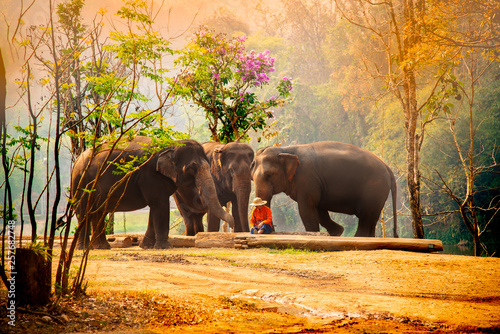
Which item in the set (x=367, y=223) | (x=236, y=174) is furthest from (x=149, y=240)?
(x=367, y=223)

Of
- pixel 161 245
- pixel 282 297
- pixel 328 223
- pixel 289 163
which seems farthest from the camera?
pixel 328 223

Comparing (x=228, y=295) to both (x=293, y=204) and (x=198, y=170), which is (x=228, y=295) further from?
(x=293, y=204)

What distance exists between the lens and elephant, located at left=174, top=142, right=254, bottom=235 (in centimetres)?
1243

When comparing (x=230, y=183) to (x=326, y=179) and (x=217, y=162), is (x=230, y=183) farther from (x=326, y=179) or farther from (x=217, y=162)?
(x=326, y=179)

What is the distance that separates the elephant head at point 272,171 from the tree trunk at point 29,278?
8.35m

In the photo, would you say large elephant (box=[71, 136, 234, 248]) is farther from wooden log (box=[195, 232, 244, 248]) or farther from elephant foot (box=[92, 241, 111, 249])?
wooden log (box=[195, 232, 244, 248])

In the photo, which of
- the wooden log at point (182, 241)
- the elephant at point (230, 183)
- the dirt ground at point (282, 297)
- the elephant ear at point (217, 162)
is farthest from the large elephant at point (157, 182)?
the dirt ground at point (282, 297)

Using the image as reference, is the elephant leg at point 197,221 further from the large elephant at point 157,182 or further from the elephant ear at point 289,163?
the elephant ear at point 289,163

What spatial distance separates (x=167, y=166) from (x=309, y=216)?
361 cm

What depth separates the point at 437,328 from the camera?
193 inches

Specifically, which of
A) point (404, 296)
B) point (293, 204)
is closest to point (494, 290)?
point (404, 296)

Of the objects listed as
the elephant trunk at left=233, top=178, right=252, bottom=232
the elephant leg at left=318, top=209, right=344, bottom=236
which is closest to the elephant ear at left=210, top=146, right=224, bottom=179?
the elephant trunk at left=233, top=178, right=252, bottom=232

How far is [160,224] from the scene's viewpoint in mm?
11039

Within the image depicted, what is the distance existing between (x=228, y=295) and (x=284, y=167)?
24.0ft
